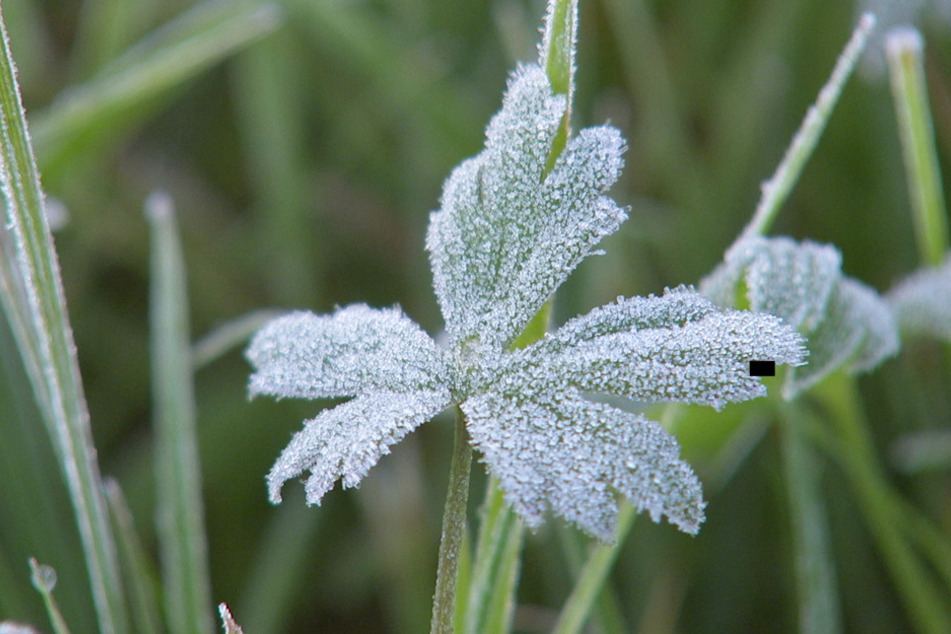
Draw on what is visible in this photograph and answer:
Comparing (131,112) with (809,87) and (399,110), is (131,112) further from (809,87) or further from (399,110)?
(809,87)

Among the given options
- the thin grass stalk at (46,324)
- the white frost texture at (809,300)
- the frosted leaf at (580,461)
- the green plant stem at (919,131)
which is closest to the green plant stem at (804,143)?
the white frost texture at (809,300)

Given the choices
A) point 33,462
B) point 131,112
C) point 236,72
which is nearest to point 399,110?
point 236,72

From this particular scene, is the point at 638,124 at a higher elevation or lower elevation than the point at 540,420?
higher

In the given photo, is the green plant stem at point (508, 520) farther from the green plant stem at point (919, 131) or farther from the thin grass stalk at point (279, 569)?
the thin grass stalk at point (279, 569)

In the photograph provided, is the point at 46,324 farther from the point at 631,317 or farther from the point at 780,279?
the point at 780,279

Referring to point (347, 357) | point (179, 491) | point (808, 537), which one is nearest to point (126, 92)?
point (179, 491)

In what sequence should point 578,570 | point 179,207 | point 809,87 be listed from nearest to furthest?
point 578,570 → point 809,87 → point 179,207
